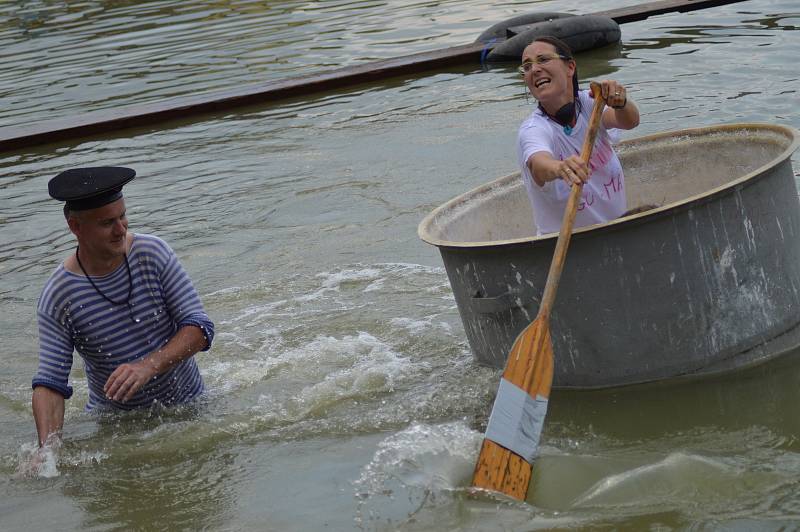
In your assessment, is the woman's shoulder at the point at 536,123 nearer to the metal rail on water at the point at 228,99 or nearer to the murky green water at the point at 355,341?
the murky green water at the point at 355,341

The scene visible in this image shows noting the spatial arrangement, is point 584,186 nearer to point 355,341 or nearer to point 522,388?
point 522,388

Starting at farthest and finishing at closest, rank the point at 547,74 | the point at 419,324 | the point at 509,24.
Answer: the point at 509,24 → the point at 419,324 → the point at 547,74

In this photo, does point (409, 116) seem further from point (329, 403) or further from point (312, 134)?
point (329, 403)

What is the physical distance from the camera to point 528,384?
3.61 metres

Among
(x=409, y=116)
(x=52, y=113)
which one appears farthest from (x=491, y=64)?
(x=52, y=113)

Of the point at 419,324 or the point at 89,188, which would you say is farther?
the point at 419,324

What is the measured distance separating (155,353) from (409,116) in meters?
5.75

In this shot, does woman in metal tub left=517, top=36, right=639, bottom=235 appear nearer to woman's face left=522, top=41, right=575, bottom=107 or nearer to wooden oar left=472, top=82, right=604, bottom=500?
woman's face left=522, top=41, right=575, bottom=107

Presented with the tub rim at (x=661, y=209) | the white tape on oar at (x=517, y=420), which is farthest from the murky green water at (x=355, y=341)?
the tub rim at (x=661, y=209)

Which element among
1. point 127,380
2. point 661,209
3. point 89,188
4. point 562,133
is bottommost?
point 127,380

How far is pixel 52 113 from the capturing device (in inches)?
454

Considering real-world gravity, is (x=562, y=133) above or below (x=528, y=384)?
above

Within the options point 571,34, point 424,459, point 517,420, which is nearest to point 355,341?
point 424,459

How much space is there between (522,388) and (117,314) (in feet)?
5.13
